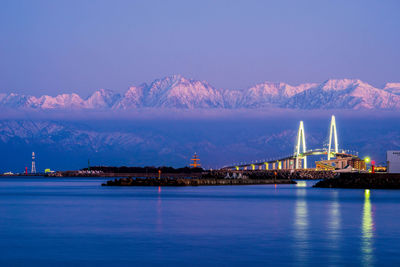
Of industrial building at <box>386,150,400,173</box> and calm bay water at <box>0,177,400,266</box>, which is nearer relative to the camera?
calm bay water at <box>0,177,400,266</box>

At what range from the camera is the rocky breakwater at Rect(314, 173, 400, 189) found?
75.8 m

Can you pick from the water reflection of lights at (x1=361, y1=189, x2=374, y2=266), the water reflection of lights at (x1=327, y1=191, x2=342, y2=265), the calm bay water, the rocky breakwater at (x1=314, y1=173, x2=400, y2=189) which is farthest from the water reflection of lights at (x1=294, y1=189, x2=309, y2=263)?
the rocky breakwater at (x1=314, y1=173, x2=400, y2=189)

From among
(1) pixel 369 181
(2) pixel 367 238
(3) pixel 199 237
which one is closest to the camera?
(2) pixel 367 238

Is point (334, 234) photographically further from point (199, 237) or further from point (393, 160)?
point (393, 160)

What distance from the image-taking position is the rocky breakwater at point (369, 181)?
7581 cm

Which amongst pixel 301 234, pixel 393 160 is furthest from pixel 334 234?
pixel 393 160

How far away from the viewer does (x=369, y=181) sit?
255 ft

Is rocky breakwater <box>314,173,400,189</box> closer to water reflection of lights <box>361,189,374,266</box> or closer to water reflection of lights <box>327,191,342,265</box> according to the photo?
water reflection of lights <box>327,191,342,265</box>

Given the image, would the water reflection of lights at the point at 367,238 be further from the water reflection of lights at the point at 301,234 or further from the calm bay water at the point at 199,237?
the water reflection of lights at the point at 301,234

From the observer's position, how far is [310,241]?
2508cm

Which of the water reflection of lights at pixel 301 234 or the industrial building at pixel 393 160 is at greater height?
the industrial building at pixel 393 160

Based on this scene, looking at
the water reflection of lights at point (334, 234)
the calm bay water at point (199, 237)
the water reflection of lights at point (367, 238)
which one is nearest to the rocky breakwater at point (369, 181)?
the water reflection of lights at point (334, 234)

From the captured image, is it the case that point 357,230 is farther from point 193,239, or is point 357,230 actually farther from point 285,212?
point 285,212

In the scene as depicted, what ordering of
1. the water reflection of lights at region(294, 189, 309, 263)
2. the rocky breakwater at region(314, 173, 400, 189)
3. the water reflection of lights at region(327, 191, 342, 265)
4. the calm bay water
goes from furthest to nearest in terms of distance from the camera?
the rocky breakwater at region(314, 173, 400, 189)
the water reflection of lights at region(294, 189, 309, 263)
the water reflection of lights at region(327, 191, 342, 265)
the calm bay water
